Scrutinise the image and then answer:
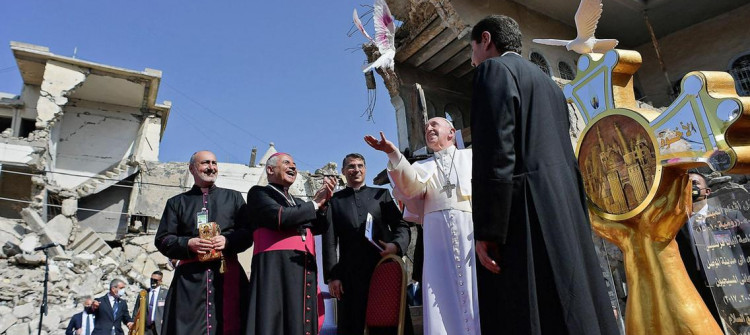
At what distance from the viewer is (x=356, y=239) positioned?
430 cm

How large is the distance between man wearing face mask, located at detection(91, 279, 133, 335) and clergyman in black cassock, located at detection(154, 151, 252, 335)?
20.3ft

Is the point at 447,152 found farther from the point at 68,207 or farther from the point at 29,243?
the point at 68,207

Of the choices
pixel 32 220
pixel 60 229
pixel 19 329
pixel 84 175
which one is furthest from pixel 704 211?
pixel 84 175

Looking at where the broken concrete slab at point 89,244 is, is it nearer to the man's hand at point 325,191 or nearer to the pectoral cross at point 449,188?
the man's hand at point 325,191

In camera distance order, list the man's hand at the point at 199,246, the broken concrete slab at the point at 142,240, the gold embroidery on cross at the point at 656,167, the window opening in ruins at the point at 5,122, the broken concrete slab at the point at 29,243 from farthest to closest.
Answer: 1. the window opening in ruins at the point at 5,122
2. the broken concrete slab at the point at 142,240
3. the broken concrete slab at the point at 29,243
4. the man's hand at the point at 199,246
5. the gold embroidery on cross at the point at 656,167

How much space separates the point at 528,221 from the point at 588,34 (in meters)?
3.12

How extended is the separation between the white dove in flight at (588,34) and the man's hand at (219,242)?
363cm

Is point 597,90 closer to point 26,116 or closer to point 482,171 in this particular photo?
point 482,171

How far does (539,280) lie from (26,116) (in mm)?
26302

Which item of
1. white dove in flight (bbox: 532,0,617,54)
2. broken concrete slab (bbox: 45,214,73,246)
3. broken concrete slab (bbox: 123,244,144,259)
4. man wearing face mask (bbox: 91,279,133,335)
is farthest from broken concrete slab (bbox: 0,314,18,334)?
white dove in flight (bbox: 532,0,617,54)

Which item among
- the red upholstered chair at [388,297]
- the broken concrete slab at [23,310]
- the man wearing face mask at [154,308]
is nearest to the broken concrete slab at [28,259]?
the broken concrete slab at [23,310]

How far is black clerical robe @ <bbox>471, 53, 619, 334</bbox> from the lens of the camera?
73.0 inches

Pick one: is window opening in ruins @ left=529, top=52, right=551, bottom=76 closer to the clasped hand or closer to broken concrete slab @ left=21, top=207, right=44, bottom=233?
the clasped hand

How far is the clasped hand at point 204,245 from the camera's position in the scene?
3711mm
